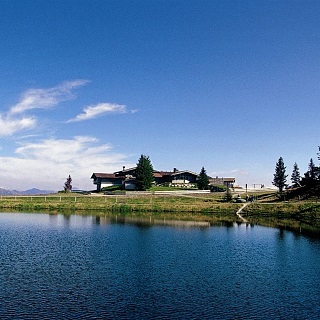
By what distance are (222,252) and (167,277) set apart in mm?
14956

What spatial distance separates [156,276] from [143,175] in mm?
97676

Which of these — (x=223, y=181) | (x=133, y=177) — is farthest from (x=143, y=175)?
(x=223, y=181)

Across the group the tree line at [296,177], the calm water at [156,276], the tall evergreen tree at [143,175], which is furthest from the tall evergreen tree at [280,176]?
the calm water at [156,276]

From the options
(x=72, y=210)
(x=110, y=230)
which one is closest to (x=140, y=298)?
(x=110, y=230)

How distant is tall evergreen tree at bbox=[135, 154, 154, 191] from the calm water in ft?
235

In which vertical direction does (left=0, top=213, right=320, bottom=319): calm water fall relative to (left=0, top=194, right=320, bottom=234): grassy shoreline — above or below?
below

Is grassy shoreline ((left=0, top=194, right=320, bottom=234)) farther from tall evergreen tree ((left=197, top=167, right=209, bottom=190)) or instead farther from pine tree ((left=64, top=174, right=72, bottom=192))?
pine tree ((left=64, top=174, right=72, bottom=192))

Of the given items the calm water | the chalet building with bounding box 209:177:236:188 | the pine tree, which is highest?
the chalet building with bounding box 209:177:236:188

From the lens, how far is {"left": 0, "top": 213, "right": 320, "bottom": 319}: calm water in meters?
23.5

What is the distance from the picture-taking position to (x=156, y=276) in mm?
32000

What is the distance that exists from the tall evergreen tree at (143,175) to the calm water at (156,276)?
7160 centimetres

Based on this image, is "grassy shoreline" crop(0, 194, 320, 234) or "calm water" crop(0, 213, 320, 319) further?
"grassy shoreline" crop(0, 194, 320, 234)

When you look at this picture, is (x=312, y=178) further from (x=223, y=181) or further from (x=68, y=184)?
(x=68, y=184)

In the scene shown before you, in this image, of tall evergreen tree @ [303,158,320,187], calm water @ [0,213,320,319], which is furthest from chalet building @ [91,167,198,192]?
calm water @ [0,213,320,319]
